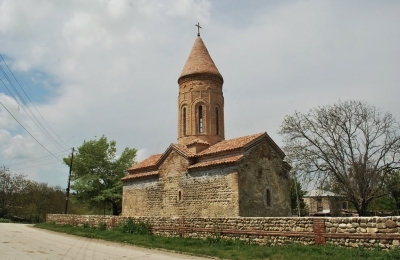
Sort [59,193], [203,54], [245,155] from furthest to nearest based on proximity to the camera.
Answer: [59,193]
[203,54]
[245,155]

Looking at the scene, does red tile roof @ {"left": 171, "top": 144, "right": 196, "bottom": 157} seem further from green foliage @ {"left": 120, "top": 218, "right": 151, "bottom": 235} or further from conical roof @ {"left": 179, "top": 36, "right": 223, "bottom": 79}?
conical roof @ {"left": 179, "top": 36, "right": 223, "bottom": 79}

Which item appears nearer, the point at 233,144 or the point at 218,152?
the point at 218,152

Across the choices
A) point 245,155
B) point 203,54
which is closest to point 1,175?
point 203,54

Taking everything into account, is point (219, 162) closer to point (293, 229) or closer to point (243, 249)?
point (243, 249)

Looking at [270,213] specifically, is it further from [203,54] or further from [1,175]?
[1,175]

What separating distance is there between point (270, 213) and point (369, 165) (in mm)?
7829

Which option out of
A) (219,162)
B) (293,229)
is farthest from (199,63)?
(293,229)

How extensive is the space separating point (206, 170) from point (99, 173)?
1750cm

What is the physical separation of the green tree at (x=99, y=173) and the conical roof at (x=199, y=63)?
1361 cm

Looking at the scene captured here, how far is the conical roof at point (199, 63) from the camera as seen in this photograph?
21.3m

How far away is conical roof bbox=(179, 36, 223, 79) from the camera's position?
21.3 metres

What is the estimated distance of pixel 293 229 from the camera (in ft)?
35.1

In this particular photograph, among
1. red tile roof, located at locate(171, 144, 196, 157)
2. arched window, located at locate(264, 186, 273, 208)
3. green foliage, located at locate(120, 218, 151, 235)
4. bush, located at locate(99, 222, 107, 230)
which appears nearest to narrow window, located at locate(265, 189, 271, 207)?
arched window, located at locate(264, 186, 273, 208)

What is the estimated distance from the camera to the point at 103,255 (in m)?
9.89
